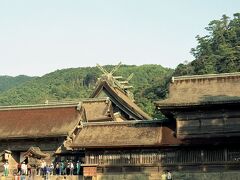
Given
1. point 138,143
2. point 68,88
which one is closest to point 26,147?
point 138,143

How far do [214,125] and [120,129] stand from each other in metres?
6.98

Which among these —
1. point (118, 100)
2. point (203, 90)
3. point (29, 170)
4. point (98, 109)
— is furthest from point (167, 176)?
point (118, 100)

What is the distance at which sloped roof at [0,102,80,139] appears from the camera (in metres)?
39.6

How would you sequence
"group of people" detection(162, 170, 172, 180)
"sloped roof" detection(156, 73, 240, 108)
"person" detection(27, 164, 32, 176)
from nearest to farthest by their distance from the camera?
"group of people" detection(162, 170, 172, 180), "sloped roof" detection(156, 73, 240, 108), "person" detection(27, 164, 32, 176)

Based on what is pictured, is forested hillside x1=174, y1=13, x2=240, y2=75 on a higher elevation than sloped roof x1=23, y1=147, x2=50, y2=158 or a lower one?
higher

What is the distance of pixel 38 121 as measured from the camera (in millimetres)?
41406

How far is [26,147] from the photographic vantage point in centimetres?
4012

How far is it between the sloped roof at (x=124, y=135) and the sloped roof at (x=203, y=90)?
2296 mm

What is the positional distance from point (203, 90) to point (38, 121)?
14.5 metres

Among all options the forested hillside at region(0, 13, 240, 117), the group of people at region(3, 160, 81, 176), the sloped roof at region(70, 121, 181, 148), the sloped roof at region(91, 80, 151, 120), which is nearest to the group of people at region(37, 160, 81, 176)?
the group of people at region(3, 160, 81, 176)

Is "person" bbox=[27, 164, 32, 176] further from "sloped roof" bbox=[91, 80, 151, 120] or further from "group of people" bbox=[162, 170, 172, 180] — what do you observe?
"sloped roof" bbox=[91, 80, 151, 120]

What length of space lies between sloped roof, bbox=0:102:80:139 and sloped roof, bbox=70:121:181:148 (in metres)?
3.15

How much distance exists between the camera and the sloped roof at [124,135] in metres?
33.9

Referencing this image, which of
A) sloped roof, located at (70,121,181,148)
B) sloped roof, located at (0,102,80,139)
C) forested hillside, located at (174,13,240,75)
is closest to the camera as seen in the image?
sloped roof, located at (70,121,181,148)
